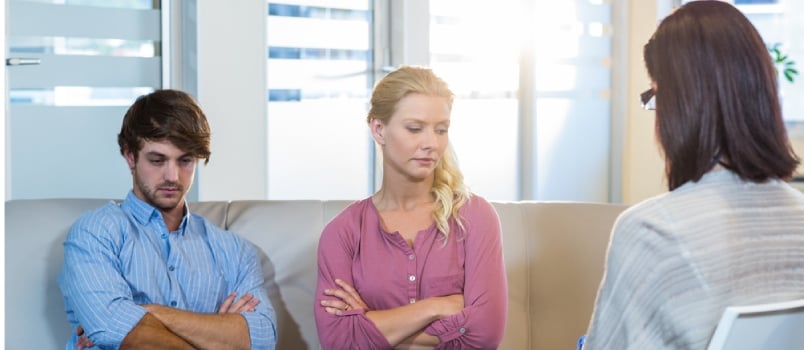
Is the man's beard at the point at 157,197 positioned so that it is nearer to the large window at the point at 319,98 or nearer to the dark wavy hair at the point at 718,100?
the dark wavy hair at the point at 718,100

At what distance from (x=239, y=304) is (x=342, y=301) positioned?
25 centimetres

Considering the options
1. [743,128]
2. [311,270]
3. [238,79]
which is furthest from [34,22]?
[743,128]

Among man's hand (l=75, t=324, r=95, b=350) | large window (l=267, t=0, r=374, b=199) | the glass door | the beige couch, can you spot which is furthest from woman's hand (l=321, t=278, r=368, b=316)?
large window (l=267, t=0, r=374, b=199)

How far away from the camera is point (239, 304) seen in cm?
237

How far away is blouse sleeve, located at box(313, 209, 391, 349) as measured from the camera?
7.36ft

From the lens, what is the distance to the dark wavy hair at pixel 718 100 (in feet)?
4.59

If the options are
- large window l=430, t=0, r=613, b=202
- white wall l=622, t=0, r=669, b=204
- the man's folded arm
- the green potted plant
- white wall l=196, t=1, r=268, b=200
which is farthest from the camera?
white wall l=622, t=0, r=669, b=204

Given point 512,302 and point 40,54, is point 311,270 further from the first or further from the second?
point 40,54

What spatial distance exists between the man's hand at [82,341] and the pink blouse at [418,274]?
509 millimetres

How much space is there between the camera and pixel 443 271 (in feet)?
7.63

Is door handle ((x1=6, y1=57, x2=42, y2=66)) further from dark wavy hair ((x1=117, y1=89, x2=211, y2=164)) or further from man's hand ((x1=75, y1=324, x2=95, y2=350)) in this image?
man's hand ((x1=75, y1=324, x2=95, y2=350))

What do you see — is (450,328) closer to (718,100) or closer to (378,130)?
(378,130)

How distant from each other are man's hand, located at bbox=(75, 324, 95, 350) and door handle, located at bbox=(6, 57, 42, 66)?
1.68 metres

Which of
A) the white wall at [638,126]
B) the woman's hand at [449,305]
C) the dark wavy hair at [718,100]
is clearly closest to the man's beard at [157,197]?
the woman's hand at [449,305]
